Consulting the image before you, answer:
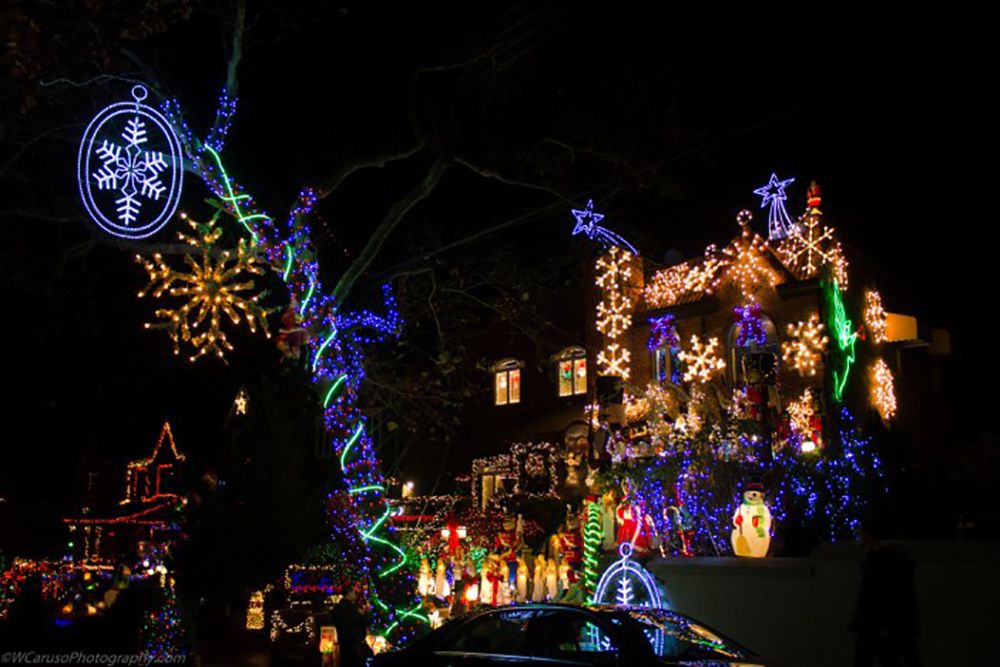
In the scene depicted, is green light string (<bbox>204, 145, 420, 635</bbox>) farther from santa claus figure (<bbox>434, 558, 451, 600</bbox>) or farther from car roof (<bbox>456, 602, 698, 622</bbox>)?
car roof (<bbox>456, 602, 698, 622</bbox>)

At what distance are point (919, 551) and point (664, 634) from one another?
4445mm

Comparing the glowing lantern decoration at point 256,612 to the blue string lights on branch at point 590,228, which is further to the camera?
the blue string lights on branch at point 590,228

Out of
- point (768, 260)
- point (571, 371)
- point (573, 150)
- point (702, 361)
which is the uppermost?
point (573, 150)

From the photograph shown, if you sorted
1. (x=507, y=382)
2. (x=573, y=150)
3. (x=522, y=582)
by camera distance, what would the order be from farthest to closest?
(x=507, y=382), (x=522, y=582), (x=573, y=150)

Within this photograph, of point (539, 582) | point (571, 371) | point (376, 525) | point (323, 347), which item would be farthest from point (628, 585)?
point (571, 371)

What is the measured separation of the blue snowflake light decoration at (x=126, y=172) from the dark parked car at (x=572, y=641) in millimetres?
6305

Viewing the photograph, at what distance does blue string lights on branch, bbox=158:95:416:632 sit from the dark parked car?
6.47 meters

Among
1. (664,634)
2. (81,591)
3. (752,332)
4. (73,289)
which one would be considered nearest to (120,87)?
(73,289)

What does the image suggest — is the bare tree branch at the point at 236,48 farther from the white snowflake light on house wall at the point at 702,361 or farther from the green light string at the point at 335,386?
the white snowflake light on house wall at the point at 702,361

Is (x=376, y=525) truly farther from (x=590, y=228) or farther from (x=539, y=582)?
(x=590, y=228)

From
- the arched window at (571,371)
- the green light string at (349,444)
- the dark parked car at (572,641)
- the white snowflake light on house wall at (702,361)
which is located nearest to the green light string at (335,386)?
the green light string at (349,444)

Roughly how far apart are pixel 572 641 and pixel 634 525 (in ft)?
25.7

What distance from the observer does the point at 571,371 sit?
31.4 m

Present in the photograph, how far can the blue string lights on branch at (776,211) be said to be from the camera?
2219cm
